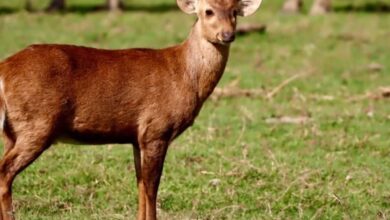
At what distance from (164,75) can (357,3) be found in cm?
2227

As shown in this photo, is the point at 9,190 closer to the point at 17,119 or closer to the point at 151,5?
the point at 17,119

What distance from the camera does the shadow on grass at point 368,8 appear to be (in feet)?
87.2

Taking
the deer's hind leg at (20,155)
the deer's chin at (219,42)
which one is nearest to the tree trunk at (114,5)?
the deer's chin at (219,42)

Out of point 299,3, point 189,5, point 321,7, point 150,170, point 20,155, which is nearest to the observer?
point 20,155

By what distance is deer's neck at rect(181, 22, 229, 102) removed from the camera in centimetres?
737

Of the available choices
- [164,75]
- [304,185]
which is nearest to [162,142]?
[164,75]

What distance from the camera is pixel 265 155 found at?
32.3 ft

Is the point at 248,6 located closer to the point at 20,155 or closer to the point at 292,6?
the point at 20,155

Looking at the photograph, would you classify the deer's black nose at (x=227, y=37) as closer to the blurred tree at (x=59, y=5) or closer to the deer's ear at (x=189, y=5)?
the deer's ear at (x=189, y=5)

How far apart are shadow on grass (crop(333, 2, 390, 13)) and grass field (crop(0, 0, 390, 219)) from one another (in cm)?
847

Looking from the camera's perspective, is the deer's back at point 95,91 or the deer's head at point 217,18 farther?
the deer's head at point 217,18

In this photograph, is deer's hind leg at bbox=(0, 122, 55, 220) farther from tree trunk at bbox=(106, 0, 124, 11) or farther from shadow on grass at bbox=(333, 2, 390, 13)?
shadow on grass at bbox=(333, 2, 390, 13)

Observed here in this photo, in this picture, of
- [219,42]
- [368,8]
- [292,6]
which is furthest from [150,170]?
[368,8]

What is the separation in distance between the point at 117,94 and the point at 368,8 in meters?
21.0
